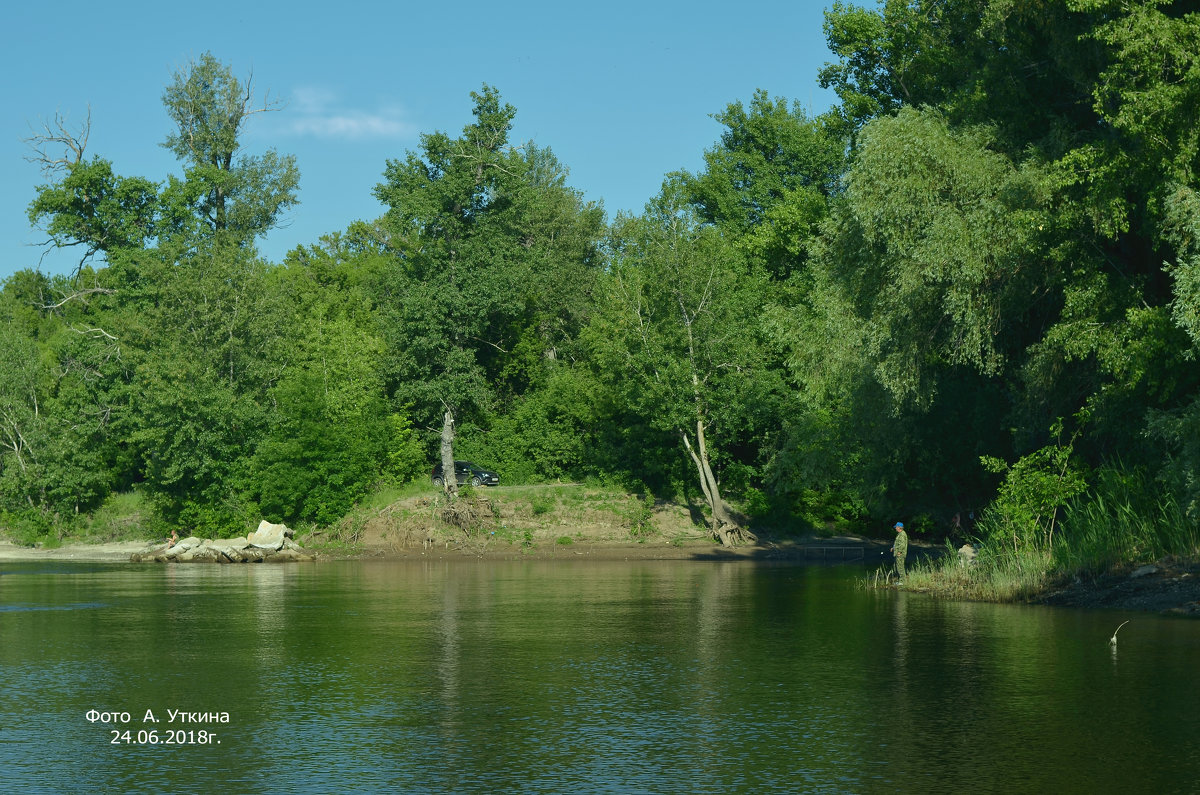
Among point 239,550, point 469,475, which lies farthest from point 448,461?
point 239,550

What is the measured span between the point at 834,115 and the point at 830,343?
52.1 feet

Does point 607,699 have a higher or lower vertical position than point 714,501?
lower

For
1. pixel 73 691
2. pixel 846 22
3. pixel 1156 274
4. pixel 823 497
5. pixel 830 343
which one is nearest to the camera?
pixel 73 691

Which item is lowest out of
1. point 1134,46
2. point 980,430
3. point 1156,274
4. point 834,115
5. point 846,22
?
point 980,430

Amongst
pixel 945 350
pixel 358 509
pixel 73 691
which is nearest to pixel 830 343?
pixel 945 350

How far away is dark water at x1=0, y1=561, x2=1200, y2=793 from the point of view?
35.8ft

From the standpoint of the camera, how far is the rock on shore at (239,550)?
52219 mm

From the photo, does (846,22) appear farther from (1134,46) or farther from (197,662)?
(197,662)

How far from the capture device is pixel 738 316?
55.6 metres

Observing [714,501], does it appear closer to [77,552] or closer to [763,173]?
[763,173]

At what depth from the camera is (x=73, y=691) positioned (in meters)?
15.6

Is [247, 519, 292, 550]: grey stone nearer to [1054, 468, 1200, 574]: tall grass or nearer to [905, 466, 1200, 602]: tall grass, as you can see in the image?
[905, 466, 1200, 602]: tall grass

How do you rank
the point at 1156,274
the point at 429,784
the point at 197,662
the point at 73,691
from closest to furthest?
the point at 429,784 → the point at 73,691 → the point at 197,662 → the point at 1156,274

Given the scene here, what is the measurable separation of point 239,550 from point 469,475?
1296cm
